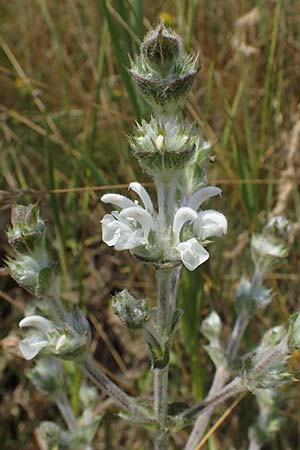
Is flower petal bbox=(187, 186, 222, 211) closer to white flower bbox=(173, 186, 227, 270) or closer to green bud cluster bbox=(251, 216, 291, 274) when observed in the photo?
white flower bbox=(173, 186, 227, 270)

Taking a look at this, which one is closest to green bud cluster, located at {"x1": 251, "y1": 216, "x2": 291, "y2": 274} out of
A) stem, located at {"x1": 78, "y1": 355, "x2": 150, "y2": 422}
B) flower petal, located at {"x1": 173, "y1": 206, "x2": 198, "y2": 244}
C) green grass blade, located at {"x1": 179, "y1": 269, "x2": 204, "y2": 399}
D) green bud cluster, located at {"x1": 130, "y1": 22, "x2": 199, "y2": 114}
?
green grass blade, located at {"x1": 179, "y1": 269, "x2": 204, "y2": 399}

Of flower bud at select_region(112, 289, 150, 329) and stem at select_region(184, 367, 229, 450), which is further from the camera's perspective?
stem at select_region(184, 367, 229, 450)

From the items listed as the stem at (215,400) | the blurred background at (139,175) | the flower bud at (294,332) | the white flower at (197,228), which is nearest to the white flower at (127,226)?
the white flower at (197,228)

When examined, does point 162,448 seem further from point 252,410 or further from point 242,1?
point 242,1

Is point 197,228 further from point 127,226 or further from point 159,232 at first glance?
point 127,226

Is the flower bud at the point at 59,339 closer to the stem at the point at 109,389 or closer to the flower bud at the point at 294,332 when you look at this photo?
the stem at the point at 109,389

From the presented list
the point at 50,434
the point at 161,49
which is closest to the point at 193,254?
the point at 161,49

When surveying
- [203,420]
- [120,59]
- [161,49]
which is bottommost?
[203,420]
